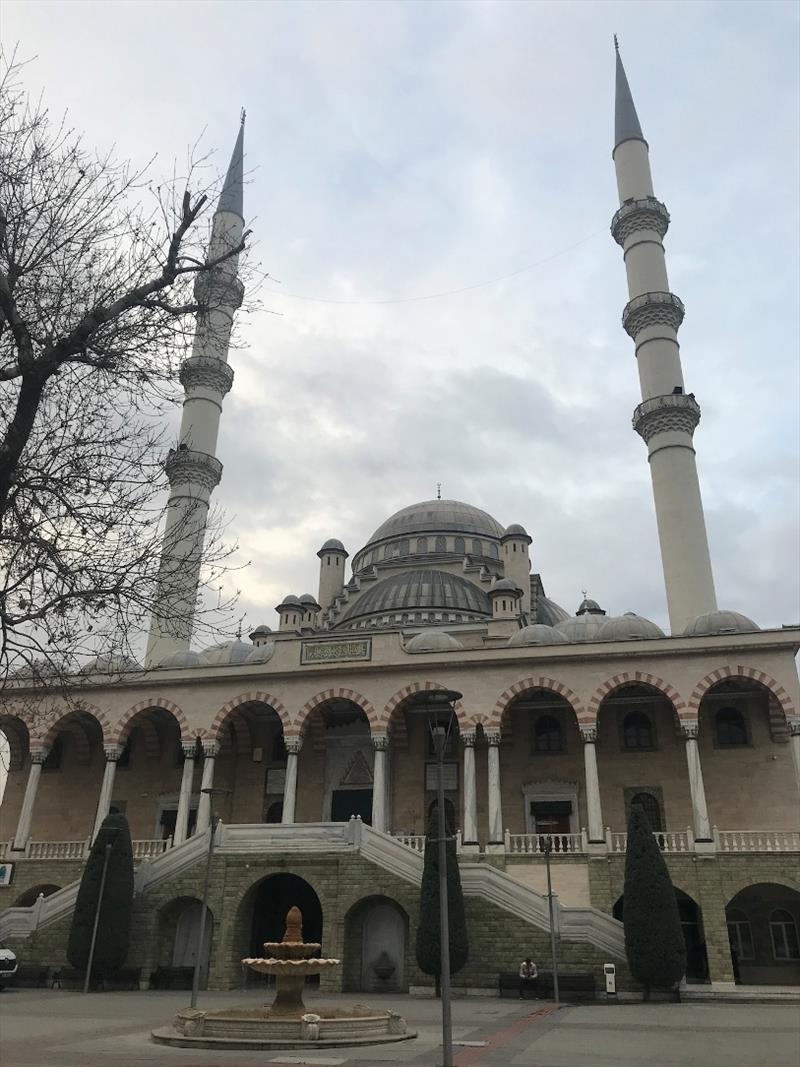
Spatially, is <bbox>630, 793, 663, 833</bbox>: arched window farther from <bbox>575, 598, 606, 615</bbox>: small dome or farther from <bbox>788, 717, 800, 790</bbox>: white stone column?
<bbox>575, 598, 606, 615</bbox>: small dome

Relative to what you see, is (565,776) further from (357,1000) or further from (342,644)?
(357,1000)

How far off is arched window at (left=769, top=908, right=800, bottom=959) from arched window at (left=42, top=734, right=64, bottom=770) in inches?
822

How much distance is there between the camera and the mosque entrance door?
2436 cm

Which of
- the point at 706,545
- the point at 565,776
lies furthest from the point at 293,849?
the point at 706,545

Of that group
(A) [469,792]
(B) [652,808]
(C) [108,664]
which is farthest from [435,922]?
(C) [108,664]

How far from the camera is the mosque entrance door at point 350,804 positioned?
24.4m

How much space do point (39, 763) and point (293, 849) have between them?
915cm

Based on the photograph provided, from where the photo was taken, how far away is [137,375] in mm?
8945

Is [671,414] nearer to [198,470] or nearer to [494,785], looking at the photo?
[494,785]

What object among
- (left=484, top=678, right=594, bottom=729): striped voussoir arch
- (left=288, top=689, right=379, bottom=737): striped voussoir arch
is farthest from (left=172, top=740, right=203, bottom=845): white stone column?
(left=484, top=678, right=594, bottom=729): striped voussoir arch

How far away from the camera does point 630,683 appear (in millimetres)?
21578

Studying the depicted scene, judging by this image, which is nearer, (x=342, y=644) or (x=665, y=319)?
(x=342, y=644)

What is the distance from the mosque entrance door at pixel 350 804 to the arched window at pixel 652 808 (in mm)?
7423

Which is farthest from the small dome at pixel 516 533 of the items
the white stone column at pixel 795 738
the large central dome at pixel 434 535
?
the white stone column at pixel 795 738
